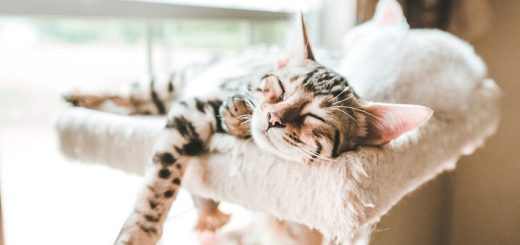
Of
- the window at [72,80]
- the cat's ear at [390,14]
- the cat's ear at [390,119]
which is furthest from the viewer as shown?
the cat's ear at [390,14]

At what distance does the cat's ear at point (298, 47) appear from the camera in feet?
2.49

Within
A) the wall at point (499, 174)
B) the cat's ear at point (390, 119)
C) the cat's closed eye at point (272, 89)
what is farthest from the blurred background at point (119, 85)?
the cat's closed eye at point (272, 89)

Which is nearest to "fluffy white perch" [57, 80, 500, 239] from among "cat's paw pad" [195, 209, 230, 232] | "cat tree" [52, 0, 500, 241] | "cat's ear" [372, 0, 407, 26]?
"cat tree" [52, 0, 500, 241]

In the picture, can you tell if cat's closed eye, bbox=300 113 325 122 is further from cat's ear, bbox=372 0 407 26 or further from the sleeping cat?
cat's ear, bbox=372 0 407 26

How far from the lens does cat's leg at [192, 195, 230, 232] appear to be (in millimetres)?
940

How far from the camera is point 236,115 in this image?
2.56ft

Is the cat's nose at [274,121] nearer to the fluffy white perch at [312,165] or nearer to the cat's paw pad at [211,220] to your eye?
the fluffy white perch at [312,165]

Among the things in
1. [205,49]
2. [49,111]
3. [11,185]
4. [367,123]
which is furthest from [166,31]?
[367,123]

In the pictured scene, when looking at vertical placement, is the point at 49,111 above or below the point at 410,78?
below

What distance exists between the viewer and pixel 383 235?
2.61 feet

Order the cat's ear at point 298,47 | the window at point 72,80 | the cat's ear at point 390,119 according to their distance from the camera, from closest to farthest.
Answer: the cat's ear at point 390,119 < the cat's ear at point 298,47 < the window at point 72,80

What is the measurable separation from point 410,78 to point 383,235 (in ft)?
1.00

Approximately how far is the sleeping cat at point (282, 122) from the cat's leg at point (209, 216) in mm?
178

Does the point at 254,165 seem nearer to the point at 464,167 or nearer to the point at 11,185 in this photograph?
the point at 464,167
